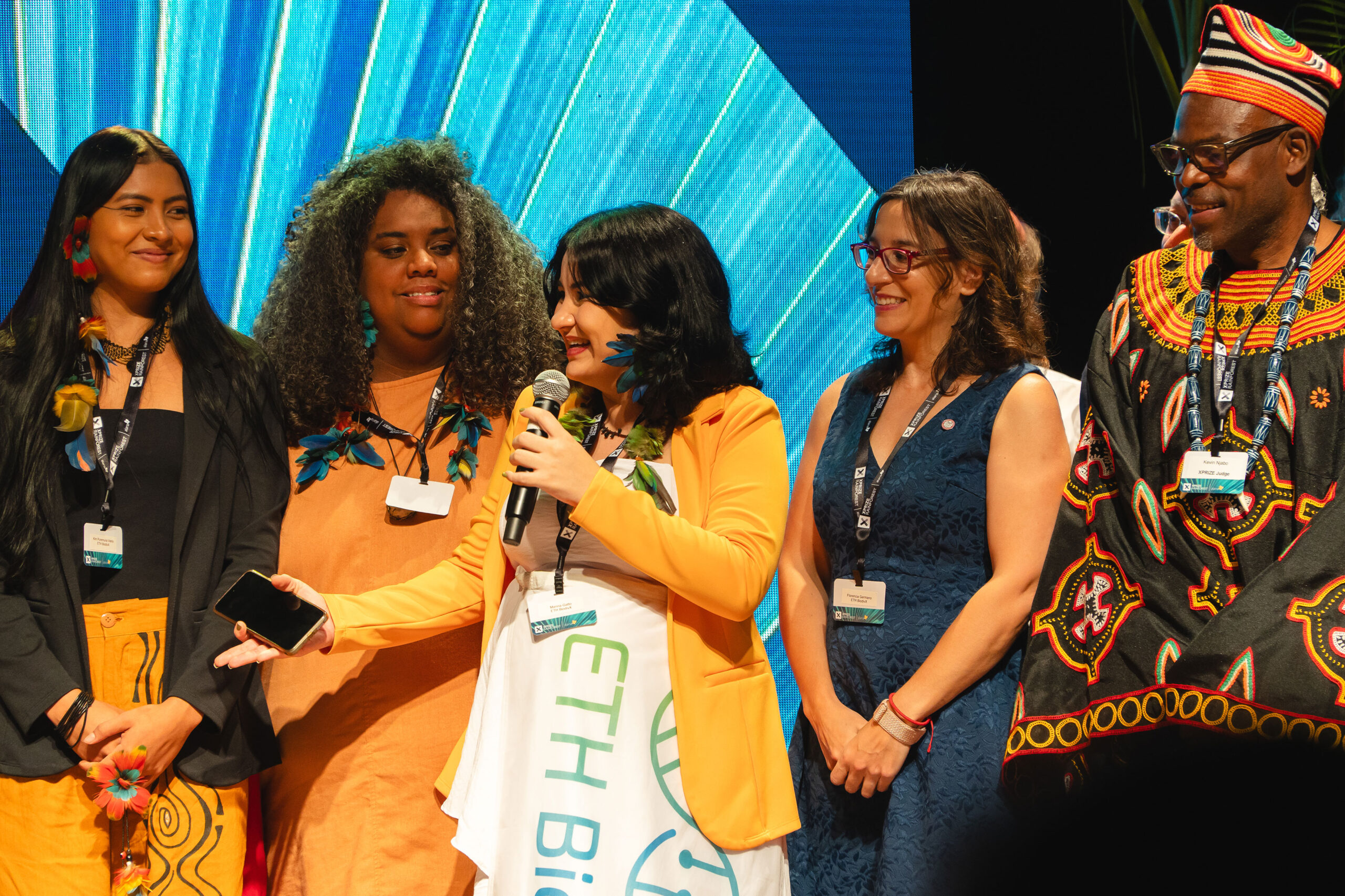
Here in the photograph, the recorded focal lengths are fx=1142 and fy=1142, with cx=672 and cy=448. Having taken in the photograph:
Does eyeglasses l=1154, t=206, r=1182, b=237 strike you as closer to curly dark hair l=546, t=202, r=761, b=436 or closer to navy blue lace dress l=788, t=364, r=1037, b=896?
navy blue lace dress l=788, t=364, r=1037, b=896

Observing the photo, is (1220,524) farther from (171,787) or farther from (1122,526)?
(171,787)

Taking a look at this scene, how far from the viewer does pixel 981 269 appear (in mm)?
2457

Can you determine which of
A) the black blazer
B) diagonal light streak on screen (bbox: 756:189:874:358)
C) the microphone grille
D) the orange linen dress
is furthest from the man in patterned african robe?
diagonal light streak on screen (bbox: 756:189:874:358)

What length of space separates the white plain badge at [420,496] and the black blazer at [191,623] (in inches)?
10.5

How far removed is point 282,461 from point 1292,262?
2.10 meters

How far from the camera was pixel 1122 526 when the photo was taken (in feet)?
6.37

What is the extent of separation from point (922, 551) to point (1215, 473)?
66cm

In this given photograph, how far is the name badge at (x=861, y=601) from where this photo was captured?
233cm

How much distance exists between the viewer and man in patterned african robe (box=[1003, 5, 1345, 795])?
1645mm

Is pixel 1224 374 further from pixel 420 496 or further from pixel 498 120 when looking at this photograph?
pixel 498 120

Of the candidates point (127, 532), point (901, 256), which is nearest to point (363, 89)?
point (127, 532)

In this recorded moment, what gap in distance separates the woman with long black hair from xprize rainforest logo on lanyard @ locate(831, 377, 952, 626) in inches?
49.9

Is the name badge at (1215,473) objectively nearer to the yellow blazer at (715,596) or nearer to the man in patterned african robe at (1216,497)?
the man in patterned african robe at (1216,497)

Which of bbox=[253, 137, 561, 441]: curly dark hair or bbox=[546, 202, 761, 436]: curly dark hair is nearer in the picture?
bbox=[546, 202, 761, 436]: curly dark hair
